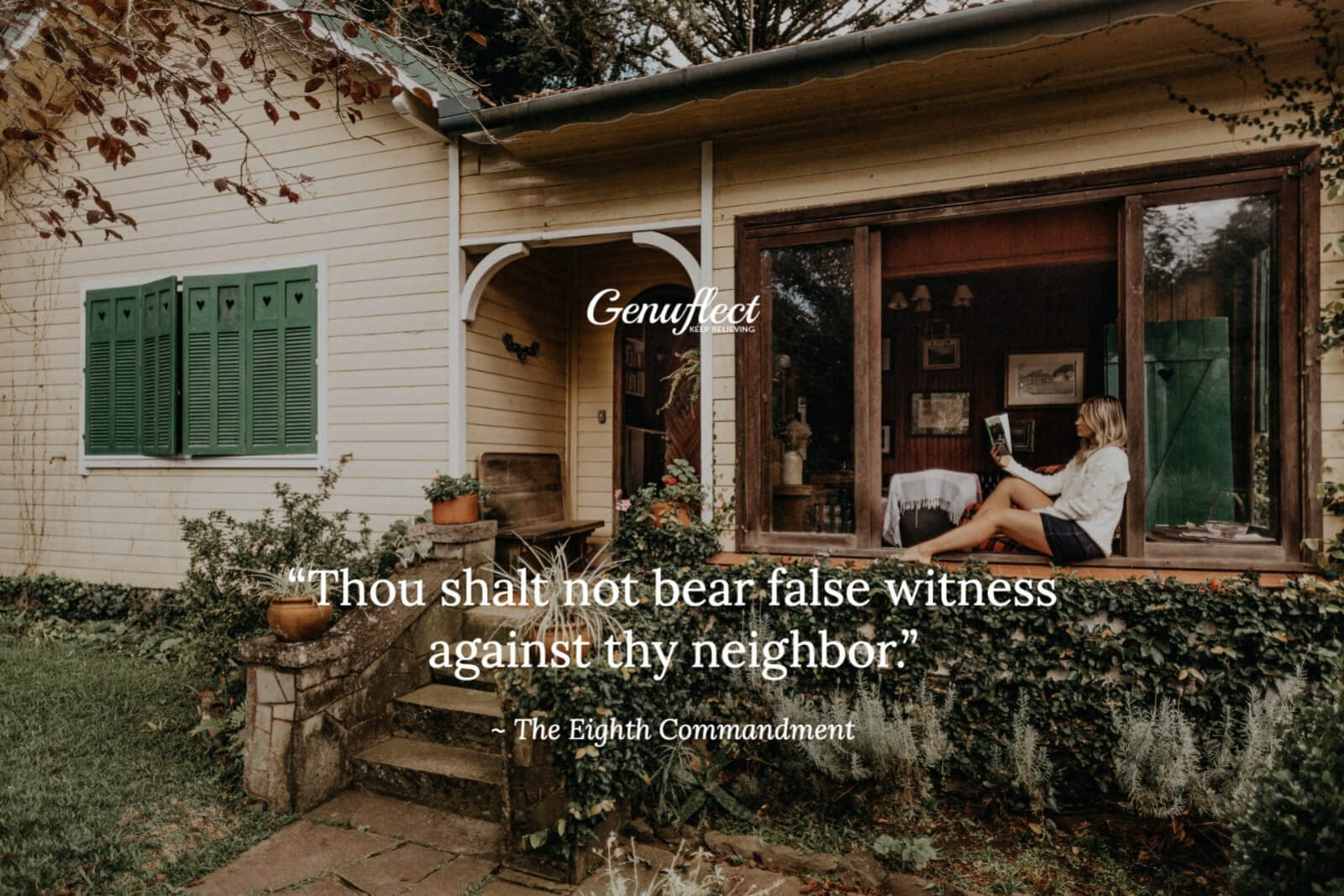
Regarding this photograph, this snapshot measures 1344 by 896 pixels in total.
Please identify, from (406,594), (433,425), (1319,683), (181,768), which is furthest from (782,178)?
(181,768)

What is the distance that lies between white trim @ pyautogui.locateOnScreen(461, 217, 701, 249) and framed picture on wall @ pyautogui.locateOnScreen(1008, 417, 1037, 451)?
3615 mm

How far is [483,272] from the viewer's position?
5.63m

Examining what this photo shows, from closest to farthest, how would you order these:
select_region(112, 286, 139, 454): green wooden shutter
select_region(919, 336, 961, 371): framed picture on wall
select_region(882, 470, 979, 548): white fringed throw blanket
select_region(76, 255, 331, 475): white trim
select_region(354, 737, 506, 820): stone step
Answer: select_region(354, 737, 506, 820): stone step, select_region(882, 470, 979, 548): white fringed throw blanket, select_region(76, 255, 331, 475): white trim, select_region(112, 286, 139, 454): green wooden shutter, select_region(919, 336, 961, 371): framed picture on wall

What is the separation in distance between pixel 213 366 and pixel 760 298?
4.69 meters

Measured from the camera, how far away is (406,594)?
4.68m

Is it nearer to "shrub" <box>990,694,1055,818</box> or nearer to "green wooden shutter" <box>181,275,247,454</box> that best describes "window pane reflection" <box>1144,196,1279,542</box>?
"shrub" <box>990,694,1055,818</box>

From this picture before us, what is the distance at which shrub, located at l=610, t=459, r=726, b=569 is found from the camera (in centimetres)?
462

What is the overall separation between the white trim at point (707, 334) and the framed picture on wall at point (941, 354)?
3.03m

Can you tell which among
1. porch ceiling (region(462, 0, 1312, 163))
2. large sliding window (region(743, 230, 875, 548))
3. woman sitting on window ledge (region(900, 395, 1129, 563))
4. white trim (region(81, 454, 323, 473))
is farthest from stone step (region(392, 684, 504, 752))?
porch ceiling (region(462, 0, 1312, 163))

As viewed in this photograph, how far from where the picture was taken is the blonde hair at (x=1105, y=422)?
A: 14.1ft

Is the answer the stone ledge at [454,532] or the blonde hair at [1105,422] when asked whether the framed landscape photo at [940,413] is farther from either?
the stone ledge at [454,532]

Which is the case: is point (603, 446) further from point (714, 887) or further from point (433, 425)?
point (714, 887)

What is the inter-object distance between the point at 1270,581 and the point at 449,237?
5.46m

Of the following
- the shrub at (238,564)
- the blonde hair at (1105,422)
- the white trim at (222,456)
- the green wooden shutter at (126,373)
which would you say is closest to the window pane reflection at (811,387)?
the blonde hair at (1105,422)
